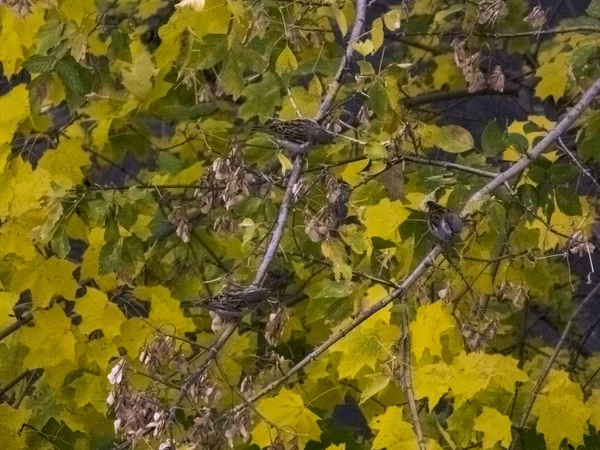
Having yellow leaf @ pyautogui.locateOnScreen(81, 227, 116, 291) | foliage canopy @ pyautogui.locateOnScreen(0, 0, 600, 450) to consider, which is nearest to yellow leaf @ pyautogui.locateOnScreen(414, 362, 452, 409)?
foliage canopy @ pyautogui.locateOnScreen(0, 0, 600, 450)

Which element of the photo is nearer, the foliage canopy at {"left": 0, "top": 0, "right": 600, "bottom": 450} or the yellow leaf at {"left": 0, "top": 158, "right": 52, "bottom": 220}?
the foliage canopy at {"left": 0, "top": 0, "right": 600, "bottom": 450}

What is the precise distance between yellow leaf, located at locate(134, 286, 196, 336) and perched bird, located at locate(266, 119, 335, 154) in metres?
0.52

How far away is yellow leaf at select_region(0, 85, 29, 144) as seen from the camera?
1.39 m

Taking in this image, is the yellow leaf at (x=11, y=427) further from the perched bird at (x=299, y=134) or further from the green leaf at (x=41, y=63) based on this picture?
the perched bird at (x=299, y=134)

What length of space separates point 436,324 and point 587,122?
39cm

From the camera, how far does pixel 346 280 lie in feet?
3.63

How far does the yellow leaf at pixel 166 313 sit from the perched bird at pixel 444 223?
551 millimetres

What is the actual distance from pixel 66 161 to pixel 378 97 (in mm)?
632

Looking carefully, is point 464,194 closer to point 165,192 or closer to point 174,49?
point 174,49

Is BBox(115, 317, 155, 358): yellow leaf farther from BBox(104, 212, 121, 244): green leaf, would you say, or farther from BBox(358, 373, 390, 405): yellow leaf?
BBox(358, 373, 390, 405): yellow leaf

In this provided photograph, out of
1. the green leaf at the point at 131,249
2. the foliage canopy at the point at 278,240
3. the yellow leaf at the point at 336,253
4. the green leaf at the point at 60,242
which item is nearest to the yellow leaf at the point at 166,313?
the foliage canopy at the point at 278,240

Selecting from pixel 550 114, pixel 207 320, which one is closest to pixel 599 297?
pixel 550 114

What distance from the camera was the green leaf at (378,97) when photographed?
1113mm

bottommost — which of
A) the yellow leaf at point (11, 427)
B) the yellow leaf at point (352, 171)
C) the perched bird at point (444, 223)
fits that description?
the yellow leaf at point (11, 427)
